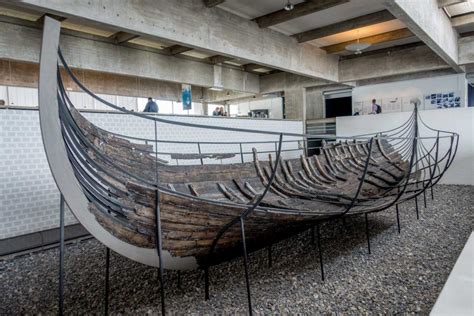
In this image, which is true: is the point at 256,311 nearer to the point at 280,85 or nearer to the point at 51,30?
the point at 51,30

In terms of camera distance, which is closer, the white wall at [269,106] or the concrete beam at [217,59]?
the concrete beam at [217,59]

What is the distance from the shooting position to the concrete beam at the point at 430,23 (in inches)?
143

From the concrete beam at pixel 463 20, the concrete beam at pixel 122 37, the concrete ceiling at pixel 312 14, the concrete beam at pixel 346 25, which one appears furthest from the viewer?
the concrete beam at pixel 122 37

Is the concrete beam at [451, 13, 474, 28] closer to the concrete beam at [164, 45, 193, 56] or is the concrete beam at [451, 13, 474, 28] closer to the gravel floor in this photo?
the gravel floor

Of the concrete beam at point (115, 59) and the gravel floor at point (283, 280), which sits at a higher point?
the concrete beam at point (115, 59)

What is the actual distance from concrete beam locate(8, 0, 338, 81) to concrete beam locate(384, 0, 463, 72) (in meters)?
2.37

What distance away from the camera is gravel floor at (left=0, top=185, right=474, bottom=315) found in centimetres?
198

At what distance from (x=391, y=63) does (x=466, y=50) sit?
4.78 ft

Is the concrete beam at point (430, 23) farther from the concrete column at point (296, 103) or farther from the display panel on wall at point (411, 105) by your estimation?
the concrete column at point (296, 103)

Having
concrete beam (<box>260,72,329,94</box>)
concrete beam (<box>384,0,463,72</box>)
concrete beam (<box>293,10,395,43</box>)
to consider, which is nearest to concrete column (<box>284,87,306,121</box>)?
concrete beam (<box>260,72,329,94</box>)

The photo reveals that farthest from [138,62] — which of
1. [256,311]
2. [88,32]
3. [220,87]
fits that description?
[256,311]

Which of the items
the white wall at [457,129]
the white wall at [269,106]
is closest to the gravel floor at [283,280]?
the white wall at [457,129]

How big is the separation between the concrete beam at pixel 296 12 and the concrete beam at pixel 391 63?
3.57m

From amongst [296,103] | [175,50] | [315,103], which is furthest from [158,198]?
[315,103]
